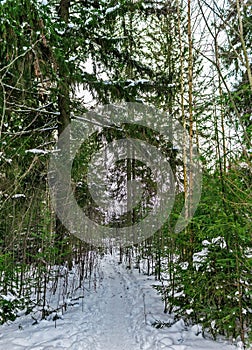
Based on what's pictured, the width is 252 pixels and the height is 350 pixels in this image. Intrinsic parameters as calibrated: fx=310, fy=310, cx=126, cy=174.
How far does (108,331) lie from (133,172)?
7338mm

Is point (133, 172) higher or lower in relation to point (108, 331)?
higher

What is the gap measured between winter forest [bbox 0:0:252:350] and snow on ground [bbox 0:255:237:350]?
25mm

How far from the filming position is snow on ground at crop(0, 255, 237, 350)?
11.6 ft

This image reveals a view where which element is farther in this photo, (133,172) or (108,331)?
(133,172)

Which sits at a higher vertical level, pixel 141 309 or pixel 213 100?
pixel 213 100

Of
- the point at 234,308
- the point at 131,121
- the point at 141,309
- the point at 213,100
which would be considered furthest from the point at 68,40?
the point at 234,308

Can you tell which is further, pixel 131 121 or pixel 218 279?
pixel 131 121

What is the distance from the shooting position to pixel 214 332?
136 inches

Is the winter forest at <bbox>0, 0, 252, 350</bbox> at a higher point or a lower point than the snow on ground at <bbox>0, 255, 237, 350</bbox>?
higher

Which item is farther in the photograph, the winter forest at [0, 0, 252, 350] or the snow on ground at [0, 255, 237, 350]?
the snow on ground at [0, 255, 237, 350]

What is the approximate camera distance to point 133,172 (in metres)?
11.2

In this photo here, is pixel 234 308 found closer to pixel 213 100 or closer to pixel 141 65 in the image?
pixel 213 100

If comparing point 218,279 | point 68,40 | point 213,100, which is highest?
point 68,40

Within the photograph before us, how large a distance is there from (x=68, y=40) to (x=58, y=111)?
6.47 ft
